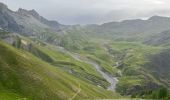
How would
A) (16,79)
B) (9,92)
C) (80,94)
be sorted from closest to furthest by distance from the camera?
(9,92) → (16,79) → (80,94)

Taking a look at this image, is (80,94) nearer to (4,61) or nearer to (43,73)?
(43,73)

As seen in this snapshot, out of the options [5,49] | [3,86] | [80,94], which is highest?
[5,49]

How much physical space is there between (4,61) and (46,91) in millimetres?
23713

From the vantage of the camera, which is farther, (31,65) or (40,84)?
(31,65)

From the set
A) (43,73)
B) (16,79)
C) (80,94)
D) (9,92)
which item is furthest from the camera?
(80,94)

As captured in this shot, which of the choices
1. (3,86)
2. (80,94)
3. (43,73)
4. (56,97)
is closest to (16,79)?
(3,86)

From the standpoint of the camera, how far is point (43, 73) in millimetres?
187000

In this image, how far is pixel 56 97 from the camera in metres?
161

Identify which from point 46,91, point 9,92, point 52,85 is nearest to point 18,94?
point 9,92

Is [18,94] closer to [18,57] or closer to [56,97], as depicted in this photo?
[56,97]

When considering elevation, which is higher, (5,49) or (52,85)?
(5,49)

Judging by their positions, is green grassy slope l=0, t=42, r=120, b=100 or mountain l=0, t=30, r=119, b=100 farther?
green grassy slope l=0, t=42, r=120, b=100

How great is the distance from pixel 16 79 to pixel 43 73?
104ft

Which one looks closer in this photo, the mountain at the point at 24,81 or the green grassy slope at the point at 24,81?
the mountain at the point at 24,81
